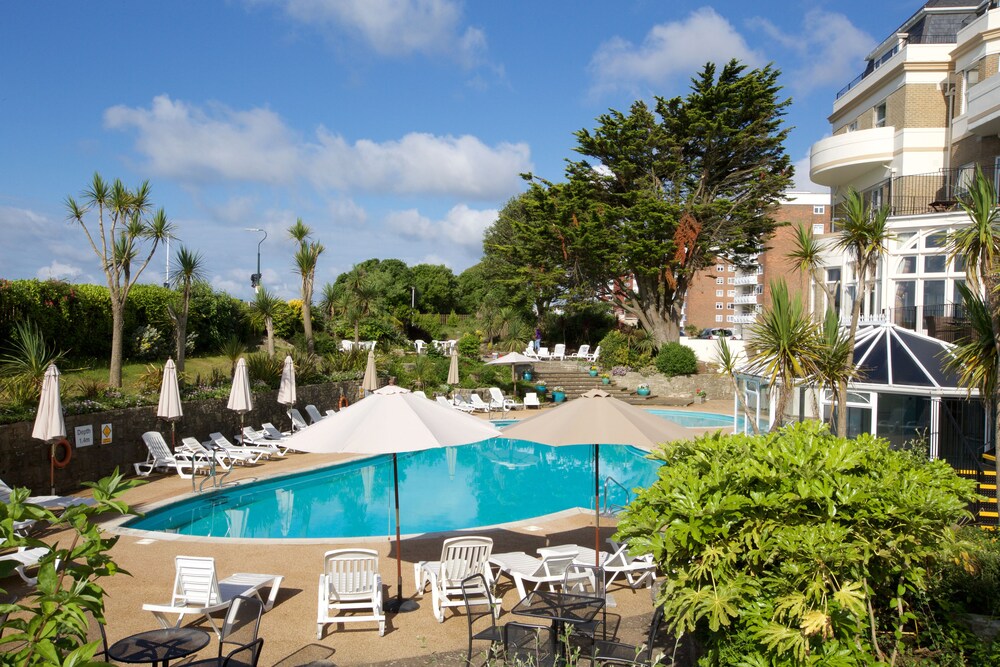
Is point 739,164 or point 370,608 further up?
point 739,164

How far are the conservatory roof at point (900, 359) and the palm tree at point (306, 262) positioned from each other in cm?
1698

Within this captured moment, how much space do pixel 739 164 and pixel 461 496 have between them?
22785 mm

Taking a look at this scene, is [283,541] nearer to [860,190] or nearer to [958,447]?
[958,447]

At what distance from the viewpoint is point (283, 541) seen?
1016 cm

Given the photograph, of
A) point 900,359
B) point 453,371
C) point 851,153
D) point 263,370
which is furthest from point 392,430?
point 851,153

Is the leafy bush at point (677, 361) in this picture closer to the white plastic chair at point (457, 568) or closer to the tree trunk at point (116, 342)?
the tree trunk at point (116, 342)

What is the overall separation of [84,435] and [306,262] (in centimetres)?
1180

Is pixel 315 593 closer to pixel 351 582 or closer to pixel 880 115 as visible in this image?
pixel 351 582

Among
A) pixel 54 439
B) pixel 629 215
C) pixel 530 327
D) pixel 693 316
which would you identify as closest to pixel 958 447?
pixel 54 439

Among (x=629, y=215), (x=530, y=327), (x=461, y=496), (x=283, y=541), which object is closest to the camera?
(x=283, y=541)

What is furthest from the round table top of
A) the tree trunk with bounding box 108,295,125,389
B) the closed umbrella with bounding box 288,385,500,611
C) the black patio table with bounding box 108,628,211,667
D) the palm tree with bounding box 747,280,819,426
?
the tree trunk with bounding box 108,295,125,389

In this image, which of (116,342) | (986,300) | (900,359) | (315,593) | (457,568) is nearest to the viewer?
(457,568)

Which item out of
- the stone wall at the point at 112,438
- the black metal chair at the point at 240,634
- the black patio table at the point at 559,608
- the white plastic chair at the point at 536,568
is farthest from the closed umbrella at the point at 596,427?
the stone wall at the point at 112,438

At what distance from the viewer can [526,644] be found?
5.84m
